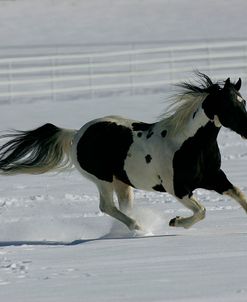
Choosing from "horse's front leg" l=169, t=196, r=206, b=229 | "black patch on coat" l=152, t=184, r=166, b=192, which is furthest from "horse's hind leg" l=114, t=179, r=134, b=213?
"horse's front leg" l=169, t=196, r=206, b=229

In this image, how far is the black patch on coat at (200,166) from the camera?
855cm

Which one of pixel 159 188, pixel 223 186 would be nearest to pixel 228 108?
pixel 223 186

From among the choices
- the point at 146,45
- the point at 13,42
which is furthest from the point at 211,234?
the point at 13,42

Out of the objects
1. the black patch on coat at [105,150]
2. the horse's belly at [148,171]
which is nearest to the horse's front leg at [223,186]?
the horse's belly at [148,171]

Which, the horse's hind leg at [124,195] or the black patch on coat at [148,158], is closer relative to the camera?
the black patch on coat at [148,158]

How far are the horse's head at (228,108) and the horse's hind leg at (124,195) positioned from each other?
3.80ft

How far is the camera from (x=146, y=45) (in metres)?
31.5

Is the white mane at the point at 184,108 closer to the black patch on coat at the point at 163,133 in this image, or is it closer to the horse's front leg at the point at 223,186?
the black patch on coat at the point at 163,133

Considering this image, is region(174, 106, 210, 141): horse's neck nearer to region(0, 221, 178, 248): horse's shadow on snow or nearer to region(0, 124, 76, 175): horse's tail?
region(0, 221, 178, 248): horse's shadow on snow

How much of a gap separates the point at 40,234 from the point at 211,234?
6.00 ft

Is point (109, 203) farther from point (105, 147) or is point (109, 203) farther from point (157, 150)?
point (157, 150)

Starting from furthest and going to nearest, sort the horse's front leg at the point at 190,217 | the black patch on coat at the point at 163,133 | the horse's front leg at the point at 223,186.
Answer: the black patch on coat at the point at 163,133, the horse's front leg at the point at 223,186, the horse's front leg at the point at 190,217

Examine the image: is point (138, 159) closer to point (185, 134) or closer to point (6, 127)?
point (185, 134)

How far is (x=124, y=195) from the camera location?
30.8 feet
